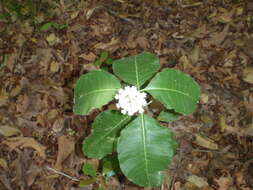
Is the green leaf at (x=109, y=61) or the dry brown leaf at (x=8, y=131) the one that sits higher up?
the green leaf at (x=109, y=61)

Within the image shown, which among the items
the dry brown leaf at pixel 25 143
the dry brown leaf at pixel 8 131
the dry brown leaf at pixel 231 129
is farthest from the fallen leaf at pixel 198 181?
the dry brown leaf at pixel 8 131

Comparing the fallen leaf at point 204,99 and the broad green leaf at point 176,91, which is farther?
the fallen leaf at point 204,99

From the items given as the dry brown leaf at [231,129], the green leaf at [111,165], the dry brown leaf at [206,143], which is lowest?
the green leaf at [111,165]

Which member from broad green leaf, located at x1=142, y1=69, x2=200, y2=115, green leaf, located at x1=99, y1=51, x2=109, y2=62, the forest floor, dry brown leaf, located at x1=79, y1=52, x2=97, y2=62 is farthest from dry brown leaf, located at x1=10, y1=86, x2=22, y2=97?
broad green leaf, located at x1=142, y1=69, x2=200, y2=115

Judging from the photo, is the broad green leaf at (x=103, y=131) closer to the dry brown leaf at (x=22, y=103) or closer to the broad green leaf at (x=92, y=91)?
the broad green leaf at (x=92, y=91)

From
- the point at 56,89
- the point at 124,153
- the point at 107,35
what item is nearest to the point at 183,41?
the point at 107,35

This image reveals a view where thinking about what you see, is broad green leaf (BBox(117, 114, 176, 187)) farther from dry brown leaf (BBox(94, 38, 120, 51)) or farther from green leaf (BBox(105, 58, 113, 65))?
dry brown leaf (BBox(94, 38, 120, 51))

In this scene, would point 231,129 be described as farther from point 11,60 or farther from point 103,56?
point 11,60

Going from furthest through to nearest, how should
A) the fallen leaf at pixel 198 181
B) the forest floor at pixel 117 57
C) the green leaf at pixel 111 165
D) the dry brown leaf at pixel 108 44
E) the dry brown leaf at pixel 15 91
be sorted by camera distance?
1. the dry brown leaf at pixel 108 44
2. the dry brown leaf at pixel 15 91
3. the forest floor at pixel 117 57
4. the fallen leaf at pixel 198 181
5. the green leaf at pixel 111 165
